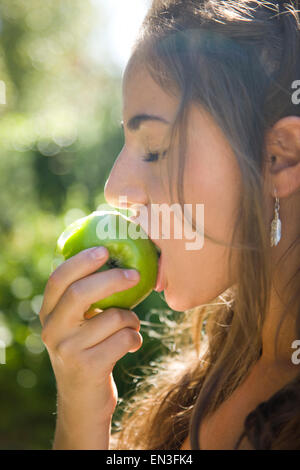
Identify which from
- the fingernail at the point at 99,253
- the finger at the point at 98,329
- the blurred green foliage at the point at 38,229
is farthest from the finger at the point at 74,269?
the blurred green foliage at the point at 38,229

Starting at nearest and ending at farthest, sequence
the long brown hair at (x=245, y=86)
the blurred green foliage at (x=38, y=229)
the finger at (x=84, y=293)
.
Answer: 1. the long brown hair at (x=245, y=86)
2. the finger at (x=84, y=293)
3. the blurred green foliage at (x=38, y=229)

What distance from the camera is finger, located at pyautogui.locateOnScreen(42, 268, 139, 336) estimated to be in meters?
1.23

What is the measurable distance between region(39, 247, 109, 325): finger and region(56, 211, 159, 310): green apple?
0.05 metres

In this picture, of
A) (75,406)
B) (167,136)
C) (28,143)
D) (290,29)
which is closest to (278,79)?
(290,29)

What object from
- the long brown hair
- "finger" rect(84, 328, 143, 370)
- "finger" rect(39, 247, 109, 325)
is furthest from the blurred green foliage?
the long brown hair

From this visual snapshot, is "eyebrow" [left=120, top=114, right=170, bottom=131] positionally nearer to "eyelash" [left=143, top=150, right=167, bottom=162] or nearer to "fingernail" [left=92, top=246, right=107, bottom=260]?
"eyelash" [left=143, top=150, right=167, bottom=162]

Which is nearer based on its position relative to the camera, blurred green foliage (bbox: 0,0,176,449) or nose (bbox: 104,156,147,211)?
nose (bbox: 104,156,147,211)

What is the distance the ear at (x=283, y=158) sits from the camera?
1.16 m

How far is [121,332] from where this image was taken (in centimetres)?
131

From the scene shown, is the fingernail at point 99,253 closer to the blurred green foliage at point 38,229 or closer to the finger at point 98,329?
the finger at point 98,329

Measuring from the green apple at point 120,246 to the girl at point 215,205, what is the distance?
39 mm

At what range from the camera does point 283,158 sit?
3.89 ft

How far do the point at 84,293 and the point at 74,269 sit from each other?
0.23 ft

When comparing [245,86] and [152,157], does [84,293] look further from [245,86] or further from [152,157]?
[245,86]
